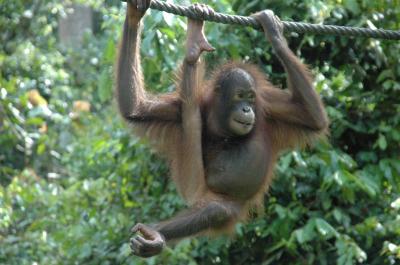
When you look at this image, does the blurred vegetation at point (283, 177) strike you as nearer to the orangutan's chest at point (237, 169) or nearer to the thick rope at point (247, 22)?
the thick rope at point (247, 22)

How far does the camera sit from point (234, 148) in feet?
14.3

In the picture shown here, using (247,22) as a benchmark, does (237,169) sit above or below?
below

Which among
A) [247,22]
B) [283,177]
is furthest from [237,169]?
[283,177]

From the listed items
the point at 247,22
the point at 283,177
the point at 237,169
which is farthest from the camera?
the point at 283,177

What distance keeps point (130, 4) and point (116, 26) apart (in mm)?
1425

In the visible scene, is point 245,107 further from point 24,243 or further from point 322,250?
point 24,243

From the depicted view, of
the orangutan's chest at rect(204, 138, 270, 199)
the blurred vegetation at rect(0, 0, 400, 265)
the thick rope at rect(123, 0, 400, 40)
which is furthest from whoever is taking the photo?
the blurred vegetation at rect(0, 0, 400, 265)

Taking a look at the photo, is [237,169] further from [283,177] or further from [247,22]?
[283,177]

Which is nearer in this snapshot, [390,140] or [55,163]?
[390,140]

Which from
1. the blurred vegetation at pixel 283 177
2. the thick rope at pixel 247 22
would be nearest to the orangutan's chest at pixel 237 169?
the thick rope at pixel 247 22

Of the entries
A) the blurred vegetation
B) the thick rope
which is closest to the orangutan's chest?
the thick rope

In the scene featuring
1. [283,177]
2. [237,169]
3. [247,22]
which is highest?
[247,22]

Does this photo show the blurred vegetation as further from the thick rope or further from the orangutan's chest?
the orangutan's chest

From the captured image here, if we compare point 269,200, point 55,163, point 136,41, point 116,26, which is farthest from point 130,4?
point 55,163
